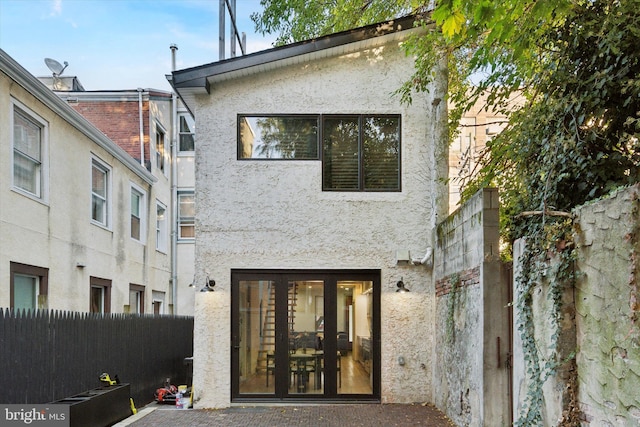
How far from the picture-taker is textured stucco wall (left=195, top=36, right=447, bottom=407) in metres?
9.16

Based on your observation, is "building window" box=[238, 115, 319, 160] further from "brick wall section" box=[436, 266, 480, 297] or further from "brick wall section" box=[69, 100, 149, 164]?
"brick wall section" box=[69, 100, 149, 164]

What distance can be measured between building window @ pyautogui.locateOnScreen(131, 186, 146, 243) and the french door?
273 inches

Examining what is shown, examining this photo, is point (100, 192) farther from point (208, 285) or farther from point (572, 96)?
point (572, 96)

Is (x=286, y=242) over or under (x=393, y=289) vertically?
over

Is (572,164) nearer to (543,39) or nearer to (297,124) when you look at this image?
(543,39)

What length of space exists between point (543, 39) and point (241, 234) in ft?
18.4

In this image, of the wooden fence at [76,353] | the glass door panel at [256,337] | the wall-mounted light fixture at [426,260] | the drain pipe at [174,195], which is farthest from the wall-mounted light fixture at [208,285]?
the drain pipe at [174,195]

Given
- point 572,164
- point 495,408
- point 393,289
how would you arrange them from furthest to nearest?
point 393,289
point 495,408
point 572,164

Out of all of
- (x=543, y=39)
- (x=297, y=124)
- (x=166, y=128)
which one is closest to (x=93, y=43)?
(x=166, y=128)

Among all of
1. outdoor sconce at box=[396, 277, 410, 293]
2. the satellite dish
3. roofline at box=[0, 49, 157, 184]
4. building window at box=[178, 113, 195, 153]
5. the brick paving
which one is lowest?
the brick paving

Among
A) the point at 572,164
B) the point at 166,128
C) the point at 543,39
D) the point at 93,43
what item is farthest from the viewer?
the point at 93,43

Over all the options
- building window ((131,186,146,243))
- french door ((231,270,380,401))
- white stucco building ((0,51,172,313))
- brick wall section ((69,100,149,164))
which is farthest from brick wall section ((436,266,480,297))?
brick wall section ((69,100,149,164))

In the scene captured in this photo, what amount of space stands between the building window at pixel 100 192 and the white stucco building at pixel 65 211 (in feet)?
0.08

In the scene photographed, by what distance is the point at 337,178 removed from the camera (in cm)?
939
